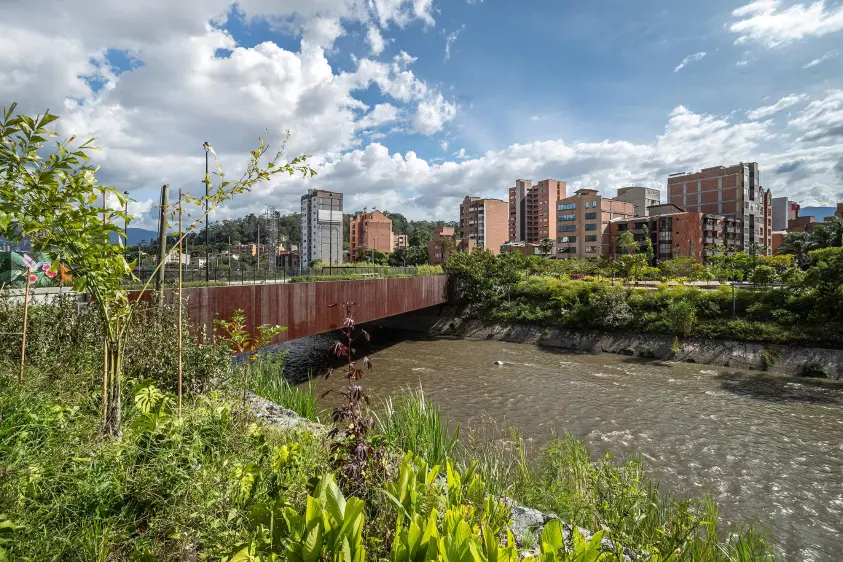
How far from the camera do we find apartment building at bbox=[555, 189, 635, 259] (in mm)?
72494

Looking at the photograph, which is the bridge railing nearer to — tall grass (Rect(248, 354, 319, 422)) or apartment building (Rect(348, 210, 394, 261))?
tall grass (Rect(248, 354, 319, 422))

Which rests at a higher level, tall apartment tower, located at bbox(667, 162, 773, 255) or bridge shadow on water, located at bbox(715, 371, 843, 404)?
tall apartment tower, located at bbox(667, 162, 773, 255)

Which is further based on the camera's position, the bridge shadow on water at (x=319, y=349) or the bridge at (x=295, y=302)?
the bridge shadow on water at (x=319, y=349)

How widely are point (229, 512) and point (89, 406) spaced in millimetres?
3093

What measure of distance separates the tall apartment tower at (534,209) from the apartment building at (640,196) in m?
14.4

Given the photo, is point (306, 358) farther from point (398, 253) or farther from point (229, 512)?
point (398, 253)

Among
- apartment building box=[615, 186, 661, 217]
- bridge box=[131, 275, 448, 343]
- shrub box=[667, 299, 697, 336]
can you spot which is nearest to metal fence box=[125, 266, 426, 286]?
bridge box=[131, 275, 448, 343]

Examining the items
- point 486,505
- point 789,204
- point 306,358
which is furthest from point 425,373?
point 789,204

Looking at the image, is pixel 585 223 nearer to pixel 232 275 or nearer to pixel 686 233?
pixel 686 233

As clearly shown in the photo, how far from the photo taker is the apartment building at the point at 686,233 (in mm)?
61406

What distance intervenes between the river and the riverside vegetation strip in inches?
164

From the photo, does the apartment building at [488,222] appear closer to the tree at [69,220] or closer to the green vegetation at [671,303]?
the green vegetation at [671,303]

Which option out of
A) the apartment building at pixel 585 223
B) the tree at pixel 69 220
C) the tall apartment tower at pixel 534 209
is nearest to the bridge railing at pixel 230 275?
the tree at pixel 69 220

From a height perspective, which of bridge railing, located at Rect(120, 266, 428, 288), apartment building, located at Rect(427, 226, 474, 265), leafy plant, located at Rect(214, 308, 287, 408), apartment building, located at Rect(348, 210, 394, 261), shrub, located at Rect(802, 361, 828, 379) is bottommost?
shrub, located at Rect(802, 361, 828, 379)
